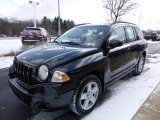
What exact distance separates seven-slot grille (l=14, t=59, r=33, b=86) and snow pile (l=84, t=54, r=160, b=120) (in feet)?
3.95

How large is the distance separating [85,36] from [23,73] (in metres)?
1.68

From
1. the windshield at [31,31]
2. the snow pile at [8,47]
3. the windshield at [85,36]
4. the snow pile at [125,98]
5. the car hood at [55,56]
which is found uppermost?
the windshield at [31,31]

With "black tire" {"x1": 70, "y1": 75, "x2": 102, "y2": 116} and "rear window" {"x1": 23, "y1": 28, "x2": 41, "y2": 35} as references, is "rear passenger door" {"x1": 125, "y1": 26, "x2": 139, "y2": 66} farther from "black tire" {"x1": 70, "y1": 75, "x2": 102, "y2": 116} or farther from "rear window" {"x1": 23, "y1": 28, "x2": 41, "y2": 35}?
"rear window" {"x1": 23, "y1": 28, "x2": 41, "y2": 35}

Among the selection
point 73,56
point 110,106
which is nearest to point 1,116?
point 73,56

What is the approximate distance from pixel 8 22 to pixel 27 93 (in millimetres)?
51790

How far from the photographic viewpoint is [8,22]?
50062 mm

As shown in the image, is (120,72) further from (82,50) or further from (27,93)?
(27,93)

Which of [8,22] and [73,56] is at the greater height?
[8,22]

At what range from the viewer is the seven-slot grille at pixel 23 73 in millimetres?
2977

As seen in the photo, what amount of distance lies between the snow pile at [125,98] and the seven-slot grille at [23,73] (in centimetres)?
121

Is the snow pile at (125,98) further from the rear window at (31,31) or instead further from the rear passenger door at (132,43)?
the rear window at (31,31)

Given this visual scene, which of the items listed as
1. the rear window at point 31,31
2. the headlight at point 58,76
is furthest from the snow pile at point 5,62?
the rear window at point 31,31

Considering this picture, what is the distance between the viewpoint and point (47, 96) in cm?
278

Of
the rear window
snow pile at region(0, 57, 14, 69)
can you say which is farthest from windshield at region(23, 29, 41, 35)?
snow pile at region(0, 57, 14, 69)
